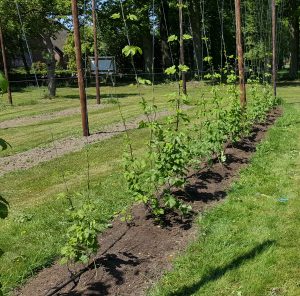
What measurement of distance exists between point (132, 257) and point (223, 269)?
3.13 ft

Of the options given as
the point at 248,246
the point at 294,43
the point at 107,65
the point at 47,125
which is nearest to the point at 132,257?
the point at 248,246

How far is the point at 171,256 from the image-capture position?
4.80m

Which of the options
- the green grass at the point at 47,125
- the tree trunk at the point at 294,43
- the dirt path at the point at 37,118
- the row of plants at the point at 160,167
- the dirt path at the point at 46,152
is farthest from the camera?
the tree trunk at the point at 294,43

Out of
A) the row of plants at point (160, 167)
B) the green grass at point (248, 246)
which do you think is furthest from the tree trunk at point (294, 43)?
the green grass at point (248, 246)

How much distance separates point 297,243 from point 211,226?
3.50 ft

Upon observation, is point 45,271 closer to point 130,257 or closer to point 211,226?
point 130,257

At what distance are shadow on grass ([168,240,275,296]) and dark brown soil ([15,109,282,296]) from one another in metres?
0.37

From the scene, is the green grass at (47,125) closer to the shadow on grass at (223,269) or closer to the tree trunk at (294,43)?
the shadow on grass at (223,269)

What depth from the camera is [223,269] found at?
450 cm

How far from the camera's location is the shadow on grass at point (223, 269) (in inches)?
163

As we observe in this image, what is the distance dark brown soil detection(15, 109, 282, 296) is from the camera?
13.9 feet

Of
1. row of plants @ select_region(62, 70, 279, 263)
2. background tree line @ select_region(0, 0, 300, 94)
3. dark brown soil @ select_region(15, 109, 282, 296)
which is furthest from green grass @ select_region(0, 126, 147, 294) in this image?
background tree line @ select_region(0, 0, 300, 94)

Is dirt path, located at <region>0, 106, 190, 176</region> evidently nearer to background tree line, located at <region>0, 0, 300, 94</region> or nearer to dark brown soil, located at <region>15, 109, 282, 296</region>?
dark brown soil, located at <region>15, 109, 282, 296</region>

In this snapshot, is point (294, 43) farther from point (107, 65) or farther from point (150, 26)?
point (107, 65)
